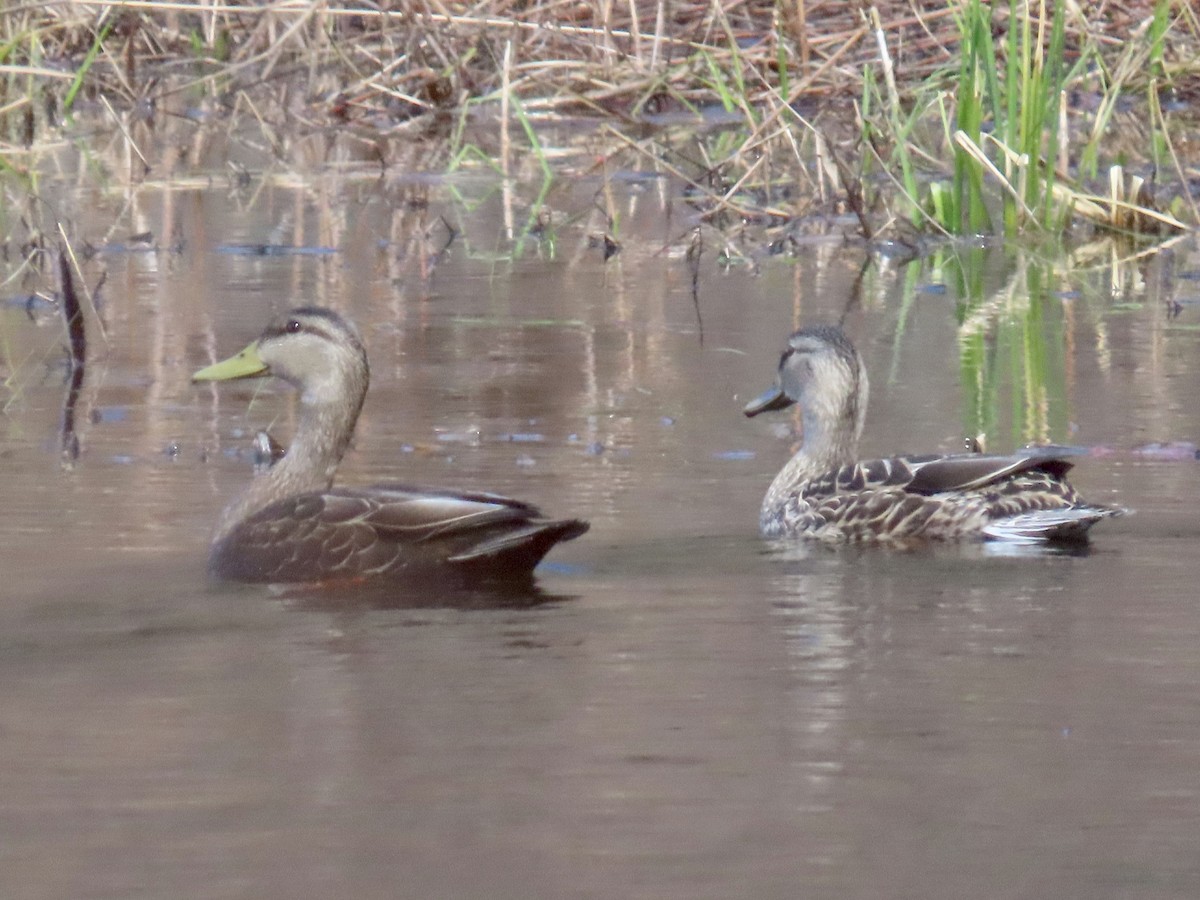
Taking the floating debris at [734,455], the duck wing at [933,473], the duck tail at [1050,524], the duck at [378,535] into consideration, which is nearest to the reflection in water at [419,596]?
the duck at [378,535]

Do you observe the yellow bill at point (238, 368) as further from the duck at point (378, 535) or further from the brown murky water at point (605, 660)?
the duck at point (378, 535)

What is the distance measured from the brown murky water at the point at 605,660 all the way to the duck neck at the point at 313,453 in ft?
0.75

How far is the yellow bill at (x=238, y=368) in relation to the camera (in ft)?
23.5

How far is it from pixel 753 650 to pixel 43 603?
1.60 m

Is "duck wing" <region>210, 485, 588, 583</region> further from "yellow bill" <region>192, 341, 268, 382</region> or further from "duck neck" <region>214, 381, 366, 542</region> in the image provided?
"yellow bill" <region>192, 341, 268, 382</region>

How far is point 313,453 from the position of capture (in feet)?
22.8

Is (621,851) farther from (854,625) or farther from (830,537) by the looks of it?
(830,537)

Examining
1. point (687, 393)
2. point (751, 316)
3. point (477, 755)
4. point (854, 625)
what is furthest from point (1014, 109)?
point (477, 755)

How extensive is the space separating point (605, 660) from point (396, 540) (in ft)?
3.93

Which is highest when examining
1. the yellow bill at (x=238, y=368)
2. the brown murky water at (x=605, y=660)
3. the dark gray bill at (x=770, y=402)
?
the yellow bill at (x=238, y=368)

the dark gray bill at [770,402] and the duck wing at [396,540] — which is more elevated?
the dark gray bill at [770,402]

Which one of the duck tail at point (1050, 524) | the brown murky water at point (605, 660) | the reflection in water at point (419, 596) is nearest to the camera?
the brown murky water at point (605, 660)

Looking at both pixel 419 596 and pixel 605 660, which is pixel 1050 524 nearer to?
pixel 419 596

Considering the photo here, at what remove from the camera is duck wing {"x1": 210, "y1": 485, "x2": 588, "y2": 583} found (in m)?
6.27
